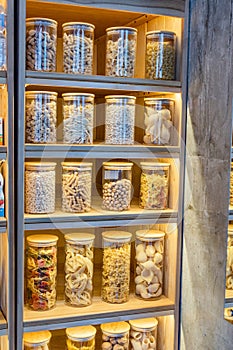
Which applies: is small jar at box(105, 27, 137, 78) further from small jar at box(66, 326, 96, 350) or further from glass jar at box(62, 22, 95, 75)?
small jar at box(66, 326, 96, 350)

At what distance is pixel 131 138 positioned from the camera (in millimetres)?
1702

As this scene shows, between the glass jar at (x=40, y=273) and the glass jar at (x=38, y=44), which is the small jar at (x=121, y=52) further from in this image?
the glass jar at (x=40, y=273)

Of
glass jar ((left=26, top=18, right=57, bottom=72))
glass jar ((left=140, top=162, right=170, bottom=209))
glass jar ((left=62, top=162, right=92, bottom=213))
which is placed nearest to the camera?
glass jar ((left=26, top=18, right=57, bottom=72))

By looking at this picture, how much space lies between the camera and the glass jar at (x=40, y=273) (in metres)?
1.63

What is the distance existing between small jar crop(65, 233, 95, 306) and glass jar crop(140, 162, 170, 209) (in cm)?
25

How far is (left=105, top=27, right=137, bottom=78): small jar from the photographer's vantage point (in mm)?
1651

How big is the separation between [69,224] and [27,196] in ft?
0.57

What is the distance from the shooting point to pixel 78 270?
169cm

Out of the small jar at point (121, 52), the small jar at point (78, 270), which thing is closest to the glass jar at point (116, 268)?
the small jar at point (78, 270)

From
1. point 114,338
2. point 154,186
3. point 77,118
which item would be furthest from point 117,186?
point 114,338

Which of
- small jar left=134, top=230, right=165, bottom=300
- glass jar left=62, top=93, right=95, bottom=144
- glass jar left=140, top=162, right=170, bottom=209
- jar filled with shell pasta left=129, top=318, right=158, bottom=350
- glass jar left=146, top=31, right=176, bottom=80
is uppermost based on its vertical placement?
glass jar left=146, top=31, right=176, bottom=80

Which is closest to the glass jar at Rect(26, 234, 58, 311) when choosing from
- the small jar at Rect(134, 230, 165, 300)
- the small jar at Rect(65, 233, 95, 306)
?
the small jar at Rect(65, 233, 95, 306)

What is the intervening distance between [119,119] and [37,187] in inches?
15.0

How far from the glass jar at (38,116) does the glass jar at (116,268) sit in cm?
45
